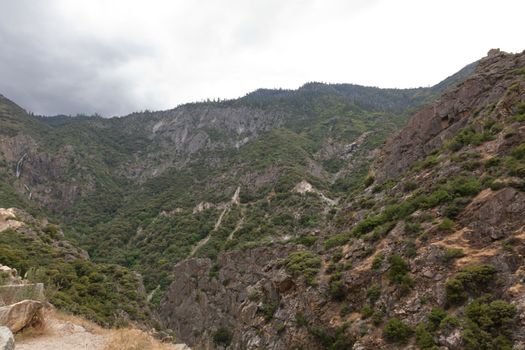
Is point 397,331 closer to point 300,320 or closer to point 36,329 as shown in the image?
point 300,320

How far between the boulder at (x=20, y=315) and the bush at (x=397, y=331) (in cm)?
1637

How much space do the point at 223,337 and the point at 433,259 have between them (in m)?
47.0

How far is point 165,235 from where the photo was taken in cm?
10956

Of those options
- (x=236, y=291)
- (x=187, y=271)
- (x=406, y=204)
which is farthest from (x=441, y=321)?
(x=187, y=271)

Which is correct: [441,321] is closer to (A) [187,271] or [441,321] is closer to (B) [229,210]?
(A) [187,271]

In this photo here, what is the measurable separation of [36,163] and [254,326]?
169905 mm

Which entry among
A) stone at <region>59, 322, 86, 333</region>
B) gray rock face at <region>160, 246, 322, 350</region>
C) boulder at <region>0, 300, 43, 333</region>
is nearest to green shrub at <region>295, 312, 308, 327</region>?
gray rock face at <region>160, 246, 322, 350</region>

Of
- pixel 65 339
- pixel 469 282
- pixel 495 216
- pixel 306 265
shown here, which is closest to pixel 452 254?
pixel 469 282

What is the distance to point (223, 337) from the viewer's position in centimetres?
6003

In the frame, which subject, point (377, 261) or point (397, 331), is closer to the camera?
point (397, 331)

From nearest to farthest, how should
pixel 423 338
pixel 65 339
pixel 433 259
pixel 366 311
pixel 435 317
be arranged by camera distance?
pixel 65 339
pixel 423 338
pixel 435 317
pixel 433 259
pixel 366 311

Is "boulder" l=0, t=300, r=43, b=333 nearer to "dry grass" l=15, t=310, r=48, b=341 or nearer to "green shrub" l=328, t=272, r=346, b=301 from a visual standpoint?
"dry grass" l=15, t=310, r=48, b=341

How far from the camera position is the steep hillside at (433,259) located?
17594 millimetres

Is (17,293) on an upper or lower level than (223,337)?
upper
